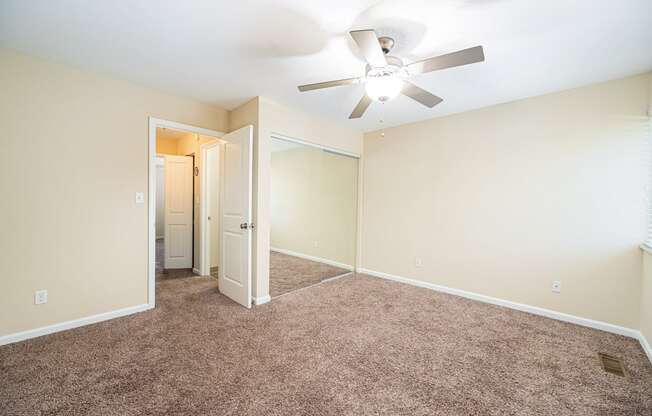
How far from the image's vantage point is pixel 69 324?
2447mm

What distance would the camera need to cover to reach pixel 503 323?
8.93ft

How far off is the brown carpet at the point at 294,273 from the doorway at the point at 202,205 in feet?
2.49

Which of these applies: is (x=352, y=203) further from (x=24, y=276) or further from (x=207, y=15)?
(x=24, y=276)

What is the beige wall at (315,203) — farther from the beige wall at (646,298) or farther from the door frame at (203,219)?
the beige wall at (646,298)

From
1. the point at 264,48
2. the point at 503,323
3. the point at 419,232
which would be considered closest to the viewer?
the point at 264,48

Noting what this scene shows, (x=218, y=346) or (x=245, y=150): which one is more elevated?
(x=245, y=150)

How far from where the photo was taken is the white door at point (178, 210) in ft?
15.0

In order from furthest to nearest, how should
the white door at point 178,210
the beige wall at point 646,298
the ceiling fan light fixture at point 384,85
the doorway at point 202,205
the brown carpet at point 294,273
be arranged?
the white door at point 178,210 → the brown carpet at point 294,273 → the doorway at point 202,205 → the beige wall at point 646,298 → the ceiling fan light fixture at point 384,85

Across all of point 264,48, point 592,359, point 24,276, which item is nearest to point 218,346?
point 24,276

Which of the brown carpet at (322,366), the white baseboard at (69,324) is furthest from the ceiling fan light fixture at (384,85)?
the white baseboard at (69,324)

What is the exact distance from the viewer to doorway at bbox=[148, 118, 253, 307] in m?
2.98

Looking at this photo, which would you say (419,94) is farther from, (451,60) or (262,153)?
(262,153)

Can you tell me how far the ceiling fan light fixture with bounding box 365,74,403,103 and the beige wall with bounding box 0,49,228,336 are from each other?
7.95 ft

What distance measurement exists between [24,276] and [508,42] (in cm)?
432
